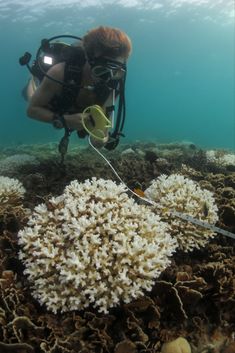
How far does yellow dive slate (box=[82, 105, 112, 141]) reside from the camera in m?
4.94

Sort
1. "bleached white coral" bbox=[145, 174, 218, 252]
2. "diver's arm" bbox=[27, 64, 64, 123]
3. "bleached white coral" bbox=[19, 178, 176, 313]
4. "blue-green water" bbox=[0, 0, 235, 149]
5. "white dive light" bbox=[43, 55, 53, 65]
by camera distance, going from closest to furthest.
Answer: "bleached white coral" bbox=[19, 178, 176, 313]
"bleached white coral" bbox=[145, 174, 218, 252]
"diver's arm" bbox=[27, 64, 64, 123]
"white dive light" bbox=[43, 55, 53, 65]
"blue-green water" bbox=[0, 0, 235, 149]

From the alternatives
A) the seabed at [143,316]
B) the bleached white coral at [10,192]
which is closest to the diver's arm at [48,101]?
the bleached white coral at [10,192]

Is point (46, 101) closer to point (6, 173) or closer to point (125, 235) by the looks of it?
point (6, 173)

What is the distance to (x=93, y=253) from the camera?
3.47 metres

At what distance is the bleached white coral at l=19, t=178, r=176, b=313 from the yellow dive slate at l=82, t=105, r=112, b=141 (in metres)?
1.32

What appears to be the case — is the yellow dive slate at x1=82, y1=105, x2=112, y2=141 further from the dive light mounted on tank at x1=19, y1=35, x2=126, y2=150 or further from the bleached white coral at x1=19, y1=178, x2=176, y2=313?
the bleached white coral at x1=19, y1=178, x2=176, y2=313

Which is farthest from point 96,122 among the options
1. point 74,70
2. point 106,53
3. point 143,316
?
point 143,316

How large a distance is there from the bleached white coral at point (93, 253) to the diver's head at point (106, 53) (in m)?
2.09

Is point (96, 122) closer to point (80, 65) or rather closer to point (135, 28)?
point (80, 65)

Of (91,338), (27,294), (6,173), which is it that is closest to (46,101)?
(6,173)

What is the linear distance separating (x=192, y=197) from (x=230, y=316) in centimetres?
158

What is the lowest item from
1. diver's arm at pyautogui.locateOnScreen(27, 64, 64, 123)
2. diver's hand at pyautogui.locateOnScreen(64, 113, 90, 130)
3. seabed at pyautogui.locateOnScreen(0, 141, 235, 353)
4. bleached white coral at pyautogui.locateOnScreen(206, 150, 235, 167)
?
bleached white coral at pyautogui.locateOnScreen(206, 150, 235, 167)

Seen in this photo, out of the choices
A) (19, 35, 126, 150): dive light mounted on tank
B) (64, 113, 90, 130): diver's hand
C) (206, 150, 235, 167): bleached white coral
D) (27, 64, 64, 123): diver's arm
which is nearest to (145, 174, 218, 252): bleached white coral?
(19, 35, 126, 150): dive light mounted on tank

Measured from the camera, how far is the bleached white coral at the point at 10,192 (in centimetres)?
554
